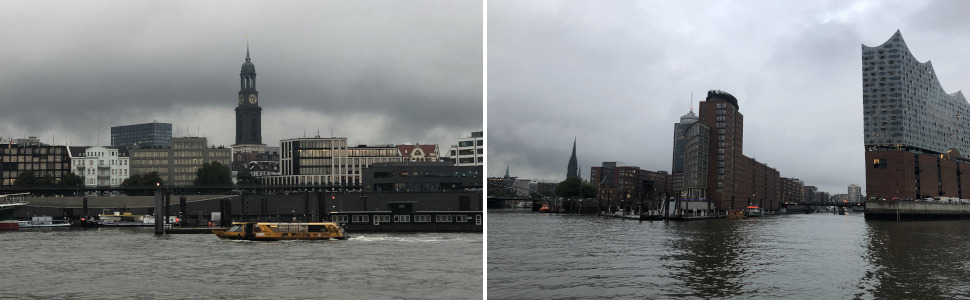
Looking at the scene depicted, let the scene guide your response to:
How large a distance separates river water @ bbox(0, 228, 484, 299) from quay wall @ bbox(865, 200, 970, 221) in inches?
2393

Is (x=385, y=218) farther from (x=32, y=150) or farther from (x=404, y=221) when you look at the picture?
(x=32, y=150)

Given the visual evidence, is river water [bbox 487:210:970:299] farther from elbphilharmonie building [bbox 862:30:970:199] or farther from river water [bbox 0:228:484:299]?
elbphilharmonie building [bbox 862:30:970:199]

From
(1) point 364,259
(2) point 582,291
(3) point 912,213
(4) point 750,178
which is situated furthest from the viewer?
(4) point 750,178

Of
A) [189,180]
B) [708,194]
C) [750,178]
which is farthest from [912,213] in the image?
[189,180]

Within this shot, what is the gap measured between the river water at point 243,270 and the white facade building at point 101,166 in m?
72.7

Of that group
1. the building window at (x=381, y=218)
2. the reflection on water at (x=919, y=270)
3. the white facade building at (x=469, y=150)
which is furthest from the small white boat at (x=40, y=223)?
the white facade building at (x=469, y=150)

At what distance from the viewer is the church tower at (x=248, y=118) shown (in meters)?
172

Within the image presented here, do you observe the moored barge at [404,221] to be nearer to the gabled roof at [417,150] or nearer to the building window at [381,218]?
the building window at [381,218]

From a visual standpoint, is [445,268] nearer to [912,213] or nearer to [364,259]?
[364,259]

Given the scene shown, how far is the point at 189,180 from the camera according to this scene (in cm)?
10638

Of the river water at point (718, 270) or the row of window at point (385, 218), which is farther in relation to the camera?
the row of window at point (385, 218)

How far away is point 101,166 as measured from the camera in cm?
10562

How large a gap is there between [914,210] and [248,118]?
127 metres

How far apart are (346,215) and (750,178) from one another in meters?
82.2
